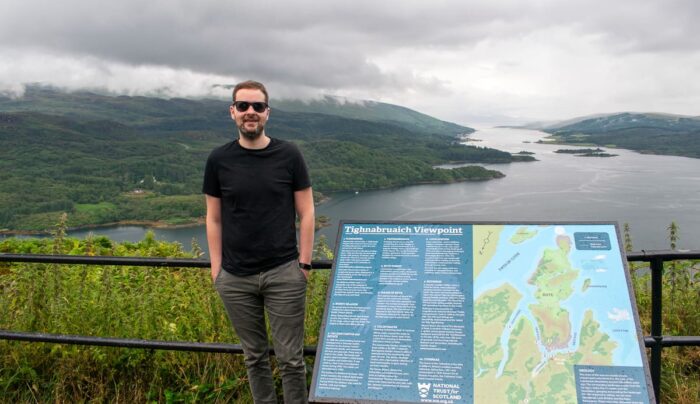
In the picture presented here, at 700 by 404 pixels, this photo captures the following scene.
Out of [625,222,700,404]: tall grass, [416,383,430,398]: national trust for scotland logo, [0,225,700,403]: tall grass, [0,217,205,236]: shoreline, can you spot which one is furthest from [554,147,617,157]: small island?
[416,383,430,398]: national trust for scotland logo

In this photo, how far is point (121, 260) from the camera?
3.25m

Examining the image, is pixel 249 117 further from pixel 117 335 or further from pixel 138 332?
pixel 117 335

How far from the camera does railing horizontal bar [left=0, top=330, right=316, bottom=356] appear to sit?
10.5 feet

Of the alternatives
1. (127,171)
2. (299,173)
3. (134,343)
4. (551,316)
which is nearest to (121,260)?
(134,343)

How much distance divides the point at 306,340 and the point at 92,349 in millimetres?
→ 1561

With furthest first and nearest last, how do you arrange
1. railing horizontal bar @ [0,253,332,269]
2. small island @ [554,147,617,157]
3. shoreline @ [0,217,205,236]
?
1. small island @ [554,147,617,157]
2. shoreline @ [0,217,205,236]
3. railing horizontal bar @ [0,253,332,269]

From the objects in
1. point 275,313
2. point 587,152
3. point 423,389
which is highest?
point 275,313

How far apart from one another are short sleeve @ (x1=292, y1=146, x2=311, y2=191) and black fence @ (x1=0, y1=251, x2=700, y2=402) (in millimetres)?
559

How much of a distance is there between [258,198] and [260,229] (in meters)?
0.17

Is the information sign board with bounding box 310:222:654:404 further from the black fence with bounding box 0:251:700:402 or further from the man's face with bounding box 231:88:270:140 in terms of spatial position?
the man's face with bounding box 231:88:270:140

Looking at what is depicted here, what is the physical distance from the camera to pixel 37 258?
339 cm

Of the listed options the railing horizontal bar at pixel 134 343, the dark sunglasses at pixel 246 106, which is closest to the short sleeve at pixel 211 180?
the dark sunglasses at pixel 246 106

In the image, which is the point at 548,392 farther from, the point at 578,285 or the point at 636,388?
the point at 578,285

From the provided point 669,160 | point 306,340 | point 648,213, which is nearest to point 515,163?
point 669,160
